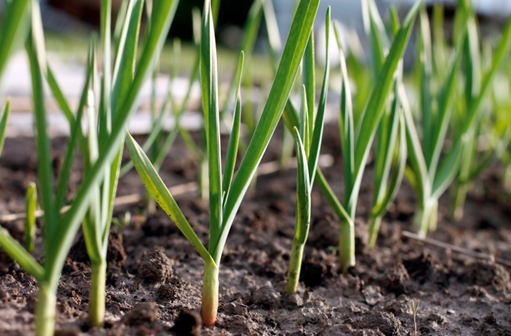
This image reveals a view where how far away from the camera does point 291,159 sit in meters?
2.06

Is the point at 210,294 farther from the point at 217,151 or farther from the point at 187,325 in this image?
the point at 217,151

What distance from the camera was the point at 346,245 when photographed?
91cm

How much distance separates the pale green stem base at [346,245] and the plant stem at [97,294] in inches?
19.8

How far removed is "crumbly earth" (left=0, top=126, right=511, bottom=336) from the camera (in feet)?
2.15

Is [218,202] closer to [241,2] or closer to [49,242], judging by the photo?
[49,242]

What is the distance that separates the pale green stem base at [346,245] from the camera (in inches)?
35.0

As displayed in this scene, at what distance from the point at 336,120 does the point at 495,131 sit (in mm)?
1408

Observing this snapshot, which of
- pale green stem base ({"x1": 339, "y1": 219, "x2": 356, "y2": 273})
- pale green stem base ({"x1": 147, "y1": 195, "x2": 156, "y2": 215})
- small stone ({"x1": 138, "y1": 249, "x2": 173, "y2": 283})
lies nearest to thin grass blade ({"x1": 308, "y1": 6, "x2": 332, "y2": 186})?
pale green stem base ({"x1": 339, "y1": 219, "x2": 356, "y2": 273})

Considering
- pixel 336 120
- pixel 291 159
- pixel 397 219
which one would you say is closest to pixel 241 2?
pixel 336 120

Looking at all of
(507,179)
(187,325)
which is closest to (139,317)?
(187,325)

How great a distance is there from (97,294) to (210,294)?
0.55ft

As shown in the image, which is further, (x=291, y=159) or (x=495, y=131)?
(x=291, y=159)

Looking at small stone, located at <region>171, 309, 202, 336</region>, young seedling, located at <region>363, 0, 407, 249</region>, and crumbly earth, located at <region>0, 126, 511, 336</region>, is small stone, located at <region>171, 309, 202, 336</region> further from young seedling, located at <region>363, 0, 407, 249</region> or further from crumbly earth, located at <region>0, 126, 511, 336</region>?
young seedling, located at <region>363, 0, 407, 249</region>

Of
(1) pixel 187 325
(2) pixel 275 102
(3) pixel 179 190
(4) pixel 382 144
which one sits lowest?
(3) pixel 179 190
